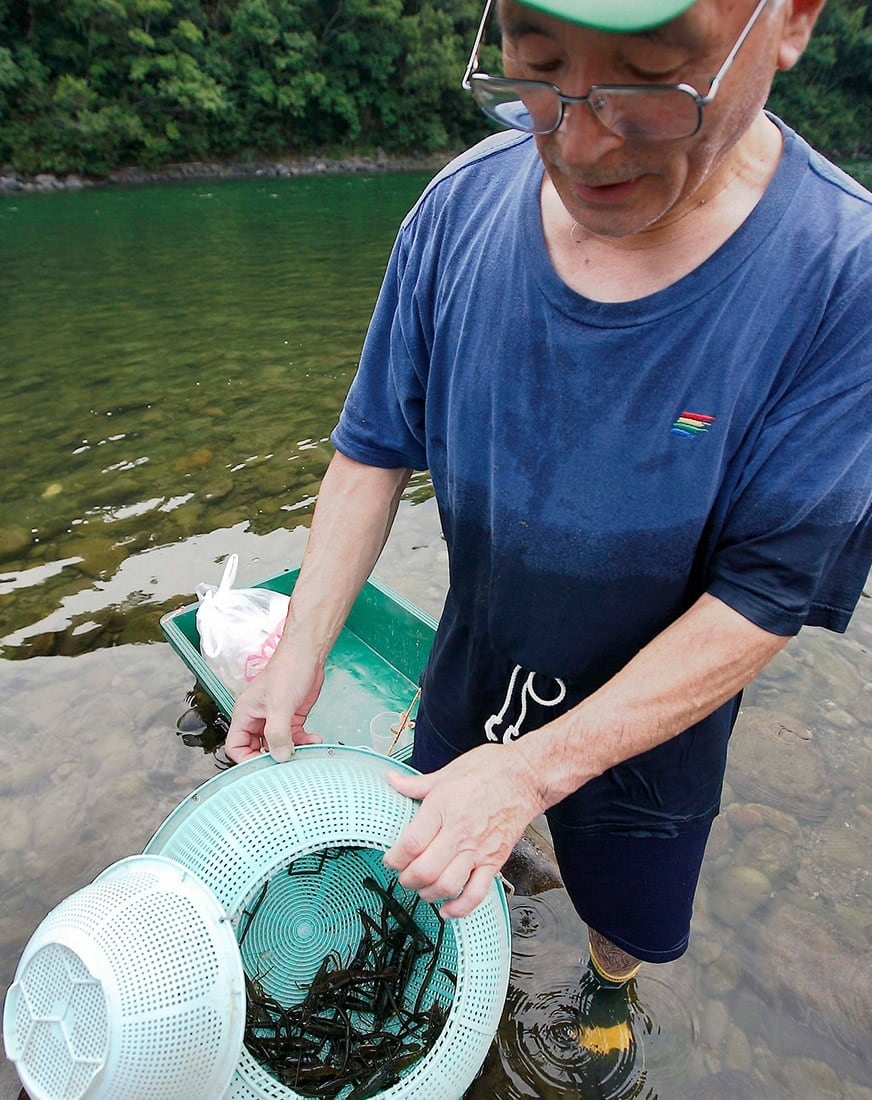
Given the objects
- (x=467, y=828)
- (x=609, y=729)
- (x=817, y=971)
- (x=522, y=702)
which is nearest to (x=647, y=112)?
(x=609, y=729)

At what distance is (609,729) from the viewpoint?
4.68ft

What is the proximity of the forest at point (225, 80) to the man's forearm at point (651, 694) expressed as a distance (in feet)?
97.8

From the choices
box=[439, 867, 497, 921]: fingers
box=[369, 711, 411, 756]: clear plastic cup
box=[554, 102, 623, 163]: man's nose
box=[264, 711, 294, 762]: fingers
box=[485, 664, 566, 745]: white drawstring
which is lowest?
box=[369, 711, 411, 756]: clear plastic cup

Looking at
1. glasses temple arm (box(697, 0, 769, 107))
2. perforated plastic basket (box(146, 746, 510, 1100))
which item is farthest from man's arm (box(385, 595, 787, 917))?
glasses temple arm (box(697, 0, 769, 107))

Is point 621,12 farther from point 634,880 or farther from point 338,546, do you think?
point 634,880

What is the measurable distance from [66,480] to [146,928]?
549cm

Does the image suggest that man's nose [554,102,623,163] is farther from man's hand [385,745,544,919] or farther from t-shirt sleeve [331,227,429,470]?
man's hand [385,745,544,919]

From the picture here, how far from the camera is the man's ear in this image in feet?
3.52

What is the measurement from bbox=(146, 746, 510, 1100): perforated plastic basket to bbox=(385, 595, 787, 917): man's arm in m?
0.15

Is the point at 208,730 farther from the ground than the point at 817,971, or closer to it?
farther from the ground

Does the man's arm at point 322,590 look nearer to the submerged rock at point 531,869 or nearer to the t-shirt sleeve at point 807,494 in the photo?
the t-shirt sleeve at point 807,494

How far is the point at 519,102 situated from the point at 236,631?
→ 2.84 meters

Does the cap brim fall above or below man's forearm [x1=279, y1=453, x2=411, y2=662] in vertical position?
above

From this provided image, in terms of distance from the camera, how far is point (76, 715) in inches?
151
